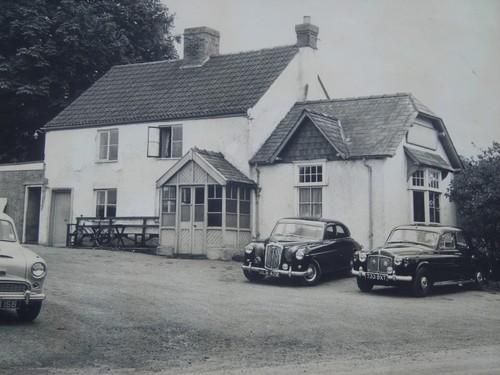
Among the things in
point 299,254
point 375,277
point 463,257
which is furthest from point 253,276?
point 463,257

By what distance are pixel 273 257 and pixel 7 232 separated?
7807mm

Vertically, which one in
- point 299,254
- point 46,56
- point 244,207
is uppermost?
point 46,56

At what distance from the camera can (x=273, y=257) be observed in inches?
719

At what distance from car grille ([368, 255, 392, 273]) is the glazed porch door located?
8678mm

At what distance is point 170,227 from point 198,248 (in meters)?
1.46

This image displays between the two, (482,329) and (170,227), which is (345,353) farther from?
(170,227)

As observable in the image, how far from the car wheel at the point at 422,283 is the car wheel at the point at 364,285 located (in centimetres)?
122

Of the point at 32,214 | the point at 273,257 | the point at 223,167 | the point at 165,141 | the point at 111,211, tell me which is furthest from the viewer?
the point at 32,214

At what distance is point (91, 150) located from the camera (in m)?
29.9

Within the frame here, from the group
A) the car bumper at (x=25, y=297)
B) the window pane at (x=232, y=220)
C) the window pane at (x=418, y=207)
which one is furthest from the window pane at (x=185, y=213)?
the car bumper at (x=25, y=297)

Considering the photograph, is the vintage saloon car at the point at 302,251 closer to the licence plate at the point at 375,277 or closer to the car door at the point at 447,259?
the licence plate at the point at 375,277

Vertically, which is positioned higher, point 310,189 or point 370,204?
point 310,189

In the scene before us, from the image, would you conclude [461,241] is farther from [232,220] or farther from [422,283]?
[232,220]

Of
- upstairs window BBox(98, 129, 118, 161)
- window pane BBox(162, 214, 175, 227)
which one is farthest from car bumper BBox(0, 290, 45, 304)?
upstairs window BBox(98, 129, 118, 161)
